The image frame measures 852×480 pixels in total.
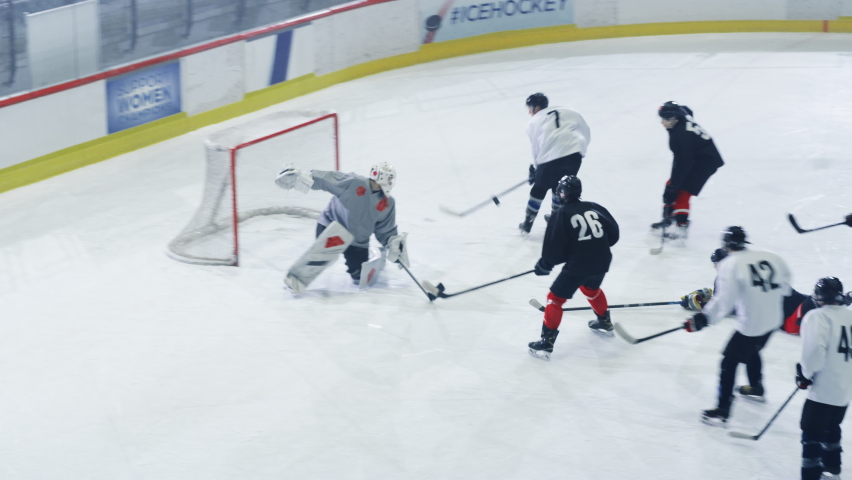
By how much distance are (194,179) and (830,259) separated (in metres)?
5.30

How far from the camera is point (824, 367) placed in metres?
4.08

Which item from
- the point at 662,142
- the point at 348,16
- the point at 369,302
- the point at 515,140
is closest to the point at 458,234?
the point at 369,302

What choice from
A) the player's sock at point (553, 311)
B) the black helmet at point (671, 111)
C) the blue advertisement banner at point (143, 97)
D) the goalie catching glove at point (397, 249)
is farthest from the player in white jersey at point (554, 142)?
the blue advertisement banner at point (143, 97)

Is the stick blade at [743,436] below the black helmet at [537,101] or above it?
below

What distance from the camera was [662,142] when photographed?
905 centimetres

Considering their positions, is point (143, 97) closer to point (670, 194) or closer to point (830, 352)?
point (670, 194)

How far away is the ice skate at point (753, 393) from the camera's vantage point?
4.95 m

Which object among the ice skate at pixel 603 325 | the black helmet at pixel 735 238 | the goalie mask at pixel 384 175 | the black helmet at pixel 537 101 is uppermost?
the black helmet at pixel 537 101

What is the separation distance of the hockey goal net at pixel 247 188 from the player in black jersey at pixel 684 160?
2.61m

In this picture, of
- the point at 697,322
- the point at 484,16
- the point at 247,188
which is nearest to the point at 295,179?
the point at 247,188

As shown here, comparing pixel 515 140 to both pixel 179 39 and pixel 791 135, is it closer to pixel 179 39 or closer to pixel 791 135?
pixel 791 135

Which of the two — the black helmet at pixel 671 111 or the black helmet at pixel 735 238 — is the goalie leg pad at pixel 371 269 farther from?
the black helmet at pixel 735 238

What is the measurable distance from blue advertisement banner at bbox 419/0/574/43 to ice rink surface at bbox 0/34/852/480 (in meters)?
2.21

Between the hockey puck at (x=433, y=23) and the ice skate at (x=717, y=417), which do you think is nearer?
the ice skate at (x=717, y=417)
